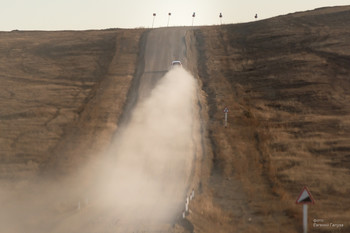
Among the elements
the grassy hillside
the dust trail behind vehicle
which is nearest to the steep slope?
the dust trail behind vehicle

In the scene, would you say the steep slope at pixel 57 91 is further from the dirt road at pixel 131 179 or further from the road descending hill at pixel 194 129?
the dirt road at pixel 131 179

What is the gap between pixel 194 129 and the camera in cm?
2416

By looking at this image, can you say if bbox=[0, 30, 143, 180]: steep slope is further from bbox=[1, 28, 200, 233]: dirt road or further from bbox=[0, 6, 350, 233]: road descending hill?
bbox=[1, 28, 200, 233]: dirt road

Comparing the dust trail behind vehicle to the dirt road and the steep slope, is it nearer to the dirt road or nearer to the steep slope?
the dirt road

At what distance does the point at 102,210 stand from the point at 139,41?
31346 millimetres

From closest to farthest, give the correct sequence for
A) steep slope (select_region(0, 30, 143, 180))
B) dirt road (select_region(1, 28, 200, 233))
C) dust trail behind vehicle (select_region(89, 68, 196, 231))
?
1. dirt road (select_region(1, 28, 200, 233))
2. dust trail behind vehicle (select_region(89, 68, 196, 231))
3. steep slope (select_region(0, 30, 143, 180))

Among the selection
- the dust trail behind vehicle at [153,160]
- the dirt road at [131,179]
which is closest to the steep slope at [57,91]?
the dirt road at [131,179]

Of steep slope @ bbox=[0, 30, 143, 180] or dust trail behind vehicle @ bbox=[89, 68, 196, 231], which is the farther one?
steep slope @ bbox=[0, 30, 143, 180]

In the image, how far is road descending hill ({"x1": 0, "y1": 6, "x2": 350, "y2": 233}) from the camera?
15422 millimetres

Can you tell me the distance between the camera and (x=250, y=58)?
1404 inches

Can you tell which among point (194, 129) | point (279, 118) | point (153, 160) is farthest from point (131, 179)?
point (279, 118)

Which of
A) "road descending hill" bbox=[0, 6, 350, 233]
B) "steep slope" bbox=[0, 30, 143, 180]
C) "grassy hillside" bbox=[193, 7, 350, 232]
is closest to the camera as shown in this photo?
"road descending hill" bbox=[0, 6, 350, 233]

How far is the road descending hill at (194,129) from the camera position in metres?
15.4

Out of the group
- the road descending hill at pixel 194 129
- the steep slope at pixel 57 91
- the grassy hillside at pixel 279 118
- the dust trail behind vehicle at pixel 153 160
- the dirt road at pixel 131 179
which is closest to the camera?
the dirt road at pixel 131 179
